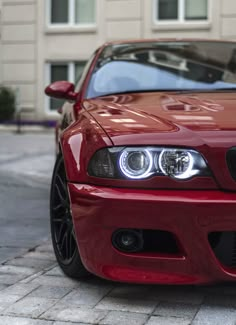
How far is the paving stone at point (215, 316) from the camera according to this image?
9.44 ft

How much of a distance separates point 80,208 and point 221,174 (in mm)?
738

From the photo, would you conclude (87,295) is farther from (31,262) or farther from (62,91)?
(62,91)

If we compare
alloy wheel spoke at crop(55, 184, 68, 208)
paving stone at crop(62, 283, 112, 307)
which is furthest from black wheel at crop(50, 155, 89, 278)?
paving stone at crop(62, 283, 112, 307)

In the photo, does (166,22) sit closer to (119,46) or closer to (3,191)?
(3,191)

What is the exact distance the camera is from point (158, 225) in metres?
2.85

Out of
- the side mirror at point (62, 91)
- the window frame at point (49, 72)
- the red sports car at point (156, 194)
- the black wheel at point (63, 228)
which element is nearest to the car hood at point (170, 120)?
the red sports car at point (156, 194)

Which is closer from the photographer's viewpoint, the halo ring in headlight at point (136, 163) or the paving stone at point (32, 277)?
the halo ring in headlight at point (136, 163)

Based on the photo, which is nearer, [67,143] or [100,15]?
[67,143]

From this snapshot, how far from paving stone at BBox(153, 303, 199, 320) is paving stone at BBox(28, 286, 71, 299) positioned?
1.94 ft

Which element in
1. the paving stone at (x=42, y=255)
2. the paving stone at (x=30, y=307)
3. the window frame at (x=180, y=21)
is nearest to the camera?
the paving stone at (x=30, y=307)

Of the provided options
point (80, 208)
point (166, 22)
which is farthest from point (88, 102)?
point (166, 22)

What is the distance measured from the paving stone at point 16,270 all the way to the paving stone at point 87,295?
479mm

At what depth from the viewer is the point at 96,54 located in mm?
5152

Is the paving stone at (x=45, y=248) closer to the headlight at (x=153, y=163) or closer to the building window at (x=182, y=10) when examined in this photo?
the headlight at (x=153, y=163)
